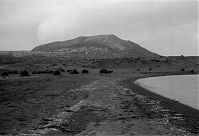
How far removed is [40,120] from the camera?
13922 mm

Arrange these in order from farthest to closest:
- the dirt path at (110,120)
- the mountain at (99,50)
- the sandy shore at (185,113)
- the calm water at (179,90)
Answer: the mountain at (99,50)
the calm water at (179,90)
the sandy shore at (185,113)
the dirt path at (110,120)

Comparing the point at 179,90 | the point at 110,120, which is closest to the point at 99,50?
the point at 179,90

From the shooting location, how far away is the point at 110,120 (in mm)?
13805

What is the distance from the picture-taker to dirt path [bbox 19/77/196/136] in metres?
11.8

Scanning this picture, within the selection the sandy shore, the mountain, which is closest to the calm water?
the sandy shore

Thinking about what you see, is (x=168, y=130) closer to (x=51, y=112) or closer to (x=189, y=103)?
(x=51, y=112)

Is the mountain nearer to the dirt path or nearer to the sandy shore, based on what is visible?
the sandy shore

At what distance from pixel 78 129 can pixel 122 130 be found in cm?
169

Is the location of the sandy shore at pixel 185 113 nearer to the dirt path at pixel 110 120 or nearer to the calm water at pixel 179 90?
the dirt path at pixel 110 120

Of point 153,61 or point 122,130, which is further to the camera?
point 153,61

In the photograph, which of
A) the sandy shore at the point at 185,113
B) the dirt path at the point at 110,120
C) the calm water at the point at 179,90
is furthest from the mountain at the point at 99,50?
the dirt path at the point at 110,120

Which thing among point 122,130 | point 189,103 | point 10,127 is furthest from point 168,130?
point 189,103

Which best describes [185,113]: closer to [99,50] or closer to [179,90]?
[179,90]

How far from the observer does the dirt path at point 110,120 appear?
38.6 ft
